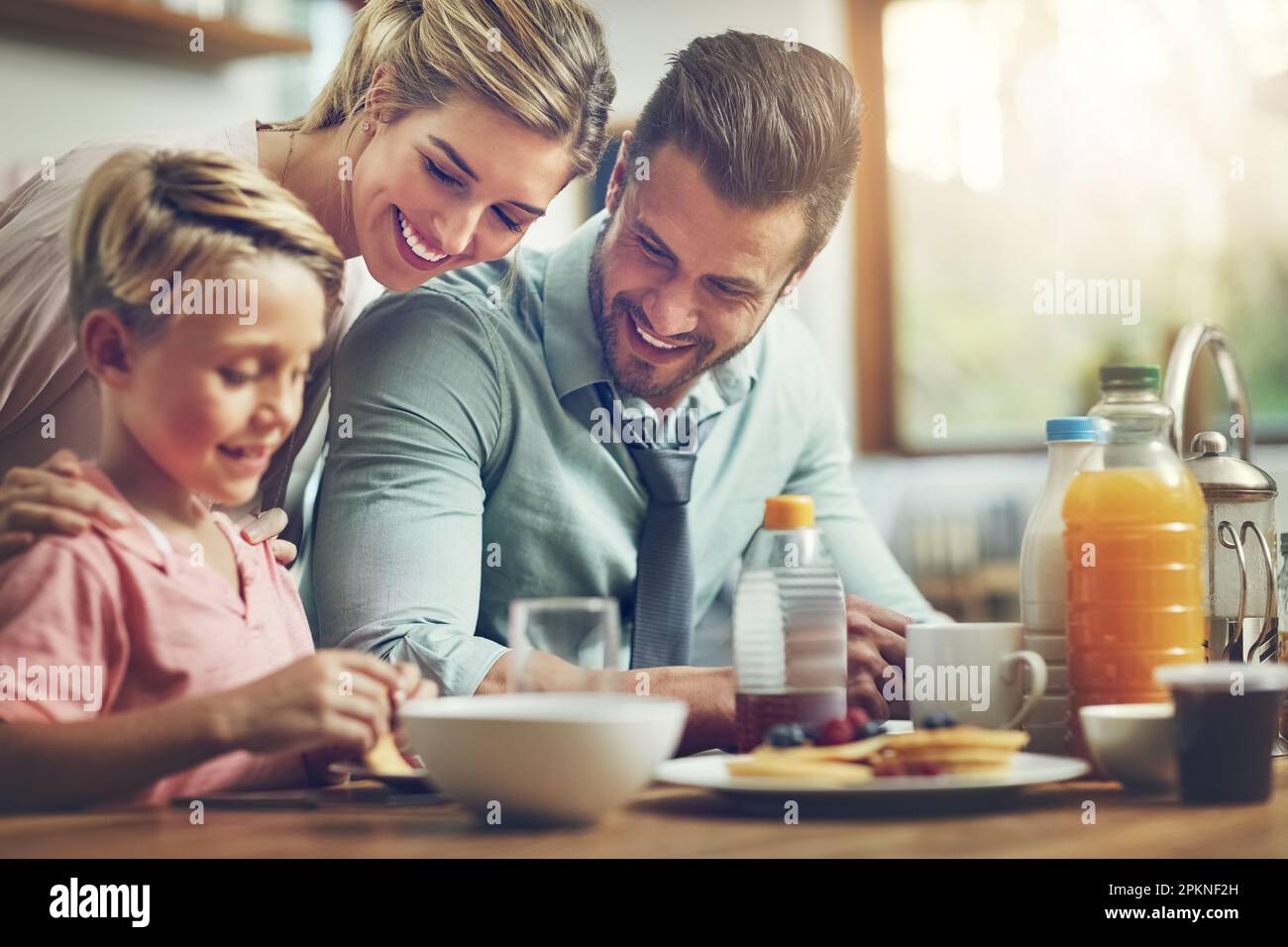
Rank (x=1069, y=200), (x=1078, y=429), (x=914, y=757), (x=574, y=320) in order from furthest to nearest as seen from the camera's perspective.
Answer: (x=1069, y=200) < (x=574, y=320) < (x=1078, y=429) < (x=914, y=757)

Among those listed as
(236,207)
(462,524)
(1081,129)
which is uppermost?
(1081,129)

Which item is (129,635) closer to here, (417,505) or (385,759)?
(385,759)

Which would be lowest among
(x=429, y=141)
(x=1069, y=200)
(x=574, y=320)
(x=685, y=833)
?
(x=685, y=833)

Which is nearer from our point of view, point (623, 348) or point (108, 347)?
point (108, 347)

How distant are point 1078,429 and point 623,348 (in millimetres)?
622

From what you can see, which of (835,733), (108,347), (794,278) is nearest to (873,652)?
(835,733)

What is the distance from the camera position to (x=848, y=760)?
97cm

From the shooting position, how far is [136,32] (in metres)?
1.59

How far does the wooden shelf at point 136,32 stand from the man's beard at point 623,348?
0.50 metres

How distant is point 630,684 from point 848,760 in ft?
1.12

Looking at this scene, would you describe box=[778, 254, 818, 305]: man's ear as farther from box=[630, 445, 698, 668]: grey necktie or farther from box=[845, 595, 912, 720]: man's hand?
box=[845, 595, 912, 720]: man's hand
